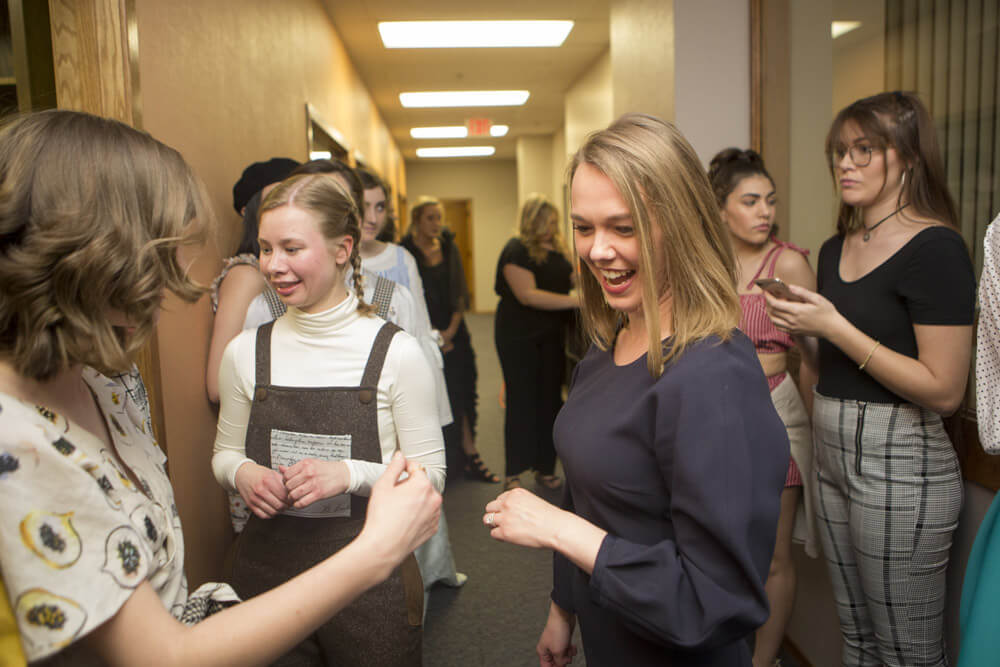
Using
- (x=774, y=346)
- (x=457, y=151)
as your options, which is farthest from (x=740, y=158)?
(x=457, y=151)

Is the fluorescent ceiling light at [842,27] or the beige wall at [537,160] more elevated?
the beige wall at [537,160]

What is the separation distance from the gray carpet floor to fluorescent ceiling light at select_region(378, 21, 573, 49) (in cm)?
411

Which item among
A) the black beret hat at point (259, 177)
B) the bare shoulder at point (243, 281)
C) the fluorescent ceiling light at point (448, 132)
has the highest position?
the fluorescent ceiling light at point (448, 132)

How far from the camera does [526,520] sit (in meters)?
1.01

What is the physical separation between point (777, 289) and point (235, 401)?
1388mm

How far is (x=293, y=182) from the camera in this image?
5.07ft

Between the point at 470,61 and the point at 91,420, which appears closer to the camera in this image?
the point at 91,420

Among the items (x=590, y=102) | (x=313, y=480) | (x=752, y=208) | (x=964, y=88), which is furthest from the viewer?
(x=590, y=102)

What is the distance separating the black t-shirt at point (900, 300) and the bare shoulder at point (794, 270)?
223 mm

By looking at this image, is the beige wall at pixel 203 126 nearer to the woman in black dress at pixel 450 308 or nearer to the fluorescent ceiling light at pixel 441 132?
the woman in black dress at pixel 450 308

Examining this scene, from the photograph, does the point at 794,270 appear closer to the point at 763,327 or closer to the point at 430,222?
the point at 763,327

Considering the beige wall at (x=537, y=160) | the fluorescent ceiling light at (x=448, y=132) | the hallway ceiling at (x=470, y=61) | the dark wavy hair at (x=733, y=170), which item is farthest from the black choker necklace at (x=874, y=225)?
the beige wall at (x=537, y=160)

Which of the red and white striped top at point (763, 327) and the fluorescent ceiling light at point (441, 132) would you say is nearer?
the red and white striped top at point (763, 327)

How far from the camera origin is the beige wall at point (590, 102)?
6.49m
